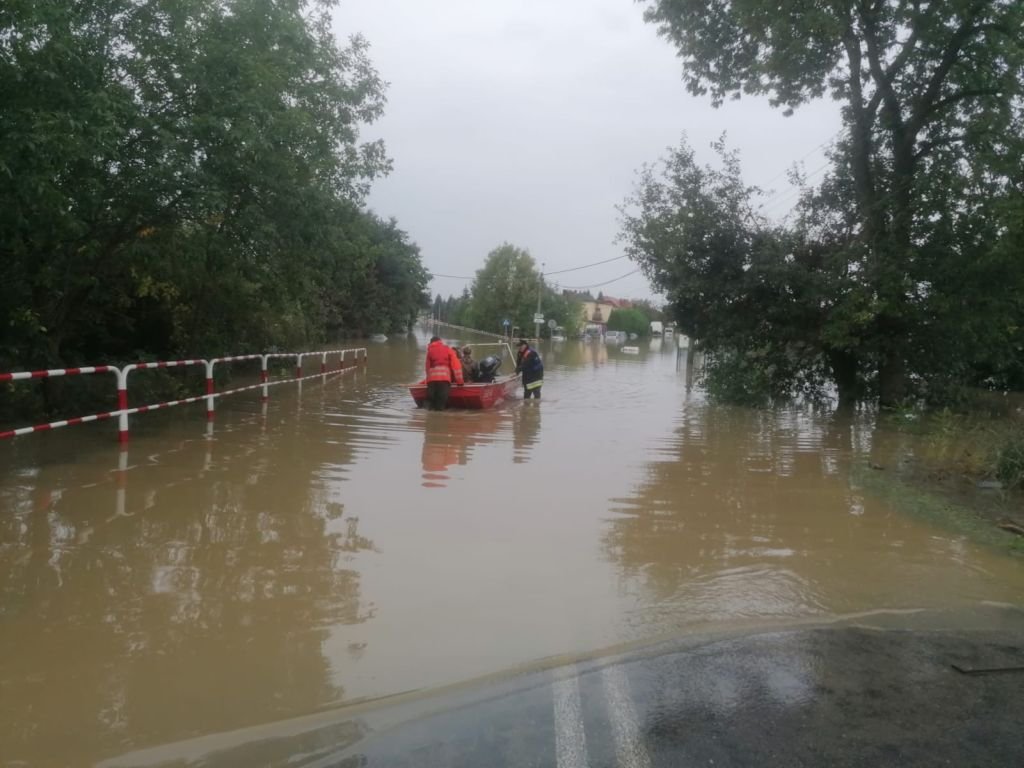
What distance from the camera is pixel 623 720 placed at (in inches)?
146

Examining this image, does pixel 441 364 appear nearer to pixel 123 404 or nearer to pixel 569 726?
pixel 123 404

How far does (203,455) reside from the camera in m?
10.1

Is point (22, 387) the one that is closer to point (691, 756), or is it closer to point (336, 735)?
point (336, 735)

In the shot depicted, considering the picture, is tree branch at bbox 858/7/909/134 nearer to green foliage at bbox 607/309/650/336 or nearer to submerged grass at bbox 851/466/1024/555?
submerged grass at bbox 851/466/1024/555

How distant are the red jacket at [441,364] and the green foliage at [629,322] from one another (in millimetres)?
119979

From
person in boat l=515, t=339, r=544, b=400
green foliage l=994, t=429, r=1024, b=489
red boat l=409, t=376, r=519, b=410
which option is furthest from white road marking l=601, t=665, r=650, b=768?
person in boat l=515, t=339, r=544, b=400

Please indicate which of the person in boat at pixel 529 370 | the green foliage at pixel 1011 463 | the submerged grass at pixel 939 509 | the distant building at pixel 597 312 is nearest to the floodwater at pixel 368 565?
the submerged grass at pixel 939 509

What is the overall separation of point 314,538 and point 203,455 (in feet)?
13.5

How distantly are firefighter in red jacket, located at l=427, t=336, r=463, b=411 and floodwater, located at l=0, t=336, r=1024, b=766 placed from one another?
12.2ft

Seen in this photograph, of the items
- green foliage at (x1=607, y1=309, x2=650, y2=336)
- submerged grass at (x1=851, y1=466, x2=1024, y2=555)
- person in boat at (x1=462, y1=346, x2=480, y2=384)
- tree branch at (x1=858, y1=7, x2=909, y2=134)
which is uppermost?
tree branch at (x1=858, y1=7, x2=909, y2=134)

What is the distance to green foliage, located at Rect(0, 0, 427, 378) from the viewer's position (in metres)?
8.64

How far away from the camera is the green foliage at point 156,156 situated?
8.64 m

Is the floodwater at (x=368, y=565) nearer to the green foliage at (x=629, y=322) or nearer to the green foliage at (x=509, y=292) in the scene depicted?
the green foliage at (x=509, y=292)

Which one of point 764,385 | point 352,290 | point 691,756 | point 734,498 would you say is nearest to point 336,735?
point 691,756
